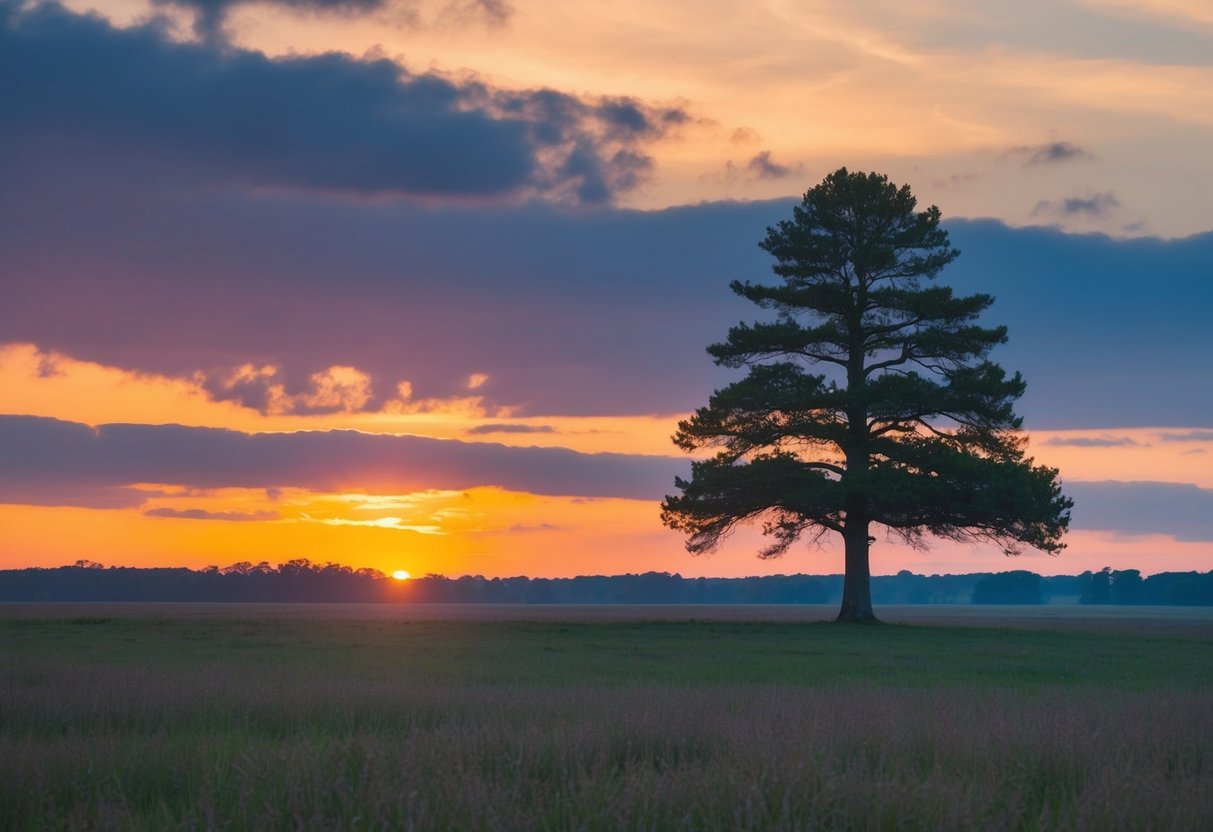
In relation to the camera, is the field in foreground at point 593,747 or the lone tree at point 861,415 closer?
the field in foreground at point 593,747

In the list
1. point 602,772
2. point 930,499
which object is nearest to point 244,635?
point 930,499

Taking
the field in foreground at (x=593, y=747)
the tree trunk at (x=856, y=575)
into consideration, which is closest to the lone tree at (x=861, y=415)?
the tree trunk at (x=856, y=575)

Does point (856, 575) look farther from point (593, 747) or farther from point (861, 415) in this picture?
point (593, 747)

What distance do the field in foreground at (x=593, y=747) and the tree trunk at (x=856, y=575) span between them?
64.9 ft

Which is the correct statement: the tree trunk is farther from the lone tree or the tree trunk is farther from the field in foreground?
the field in foreground

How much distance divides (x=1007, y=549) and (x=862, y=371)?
8.48 m

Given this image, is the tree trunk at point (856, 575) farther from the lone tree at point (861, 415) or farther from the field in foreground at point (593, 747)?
the field in foreground at point (593, 747)

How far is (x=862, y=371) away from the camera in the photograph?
146 feet

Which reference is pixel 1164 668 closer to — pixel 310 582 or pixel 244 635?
pixel 244 635

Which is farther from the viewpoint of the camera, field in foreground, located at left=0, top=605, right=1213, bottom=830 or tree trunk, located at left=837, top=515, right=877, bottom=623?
tree trunk, located at left=837, top=515, right=877, bottom=623

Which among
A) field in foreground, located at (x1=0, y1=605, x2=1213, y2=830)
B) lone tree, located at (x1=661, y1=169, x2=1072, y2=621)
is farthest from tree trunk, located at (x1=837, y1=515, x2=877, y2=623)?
field in foreground, located at (x1=0, y1=605, x2=1213, y2=830)

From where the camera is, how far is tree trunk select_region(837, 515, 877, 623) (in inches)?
1720

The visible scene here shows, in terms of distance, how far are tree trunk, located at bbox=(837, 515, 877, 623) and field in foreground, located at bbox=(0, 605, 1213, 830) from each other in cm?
1978

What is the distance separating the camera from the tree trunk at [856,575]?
143ft
